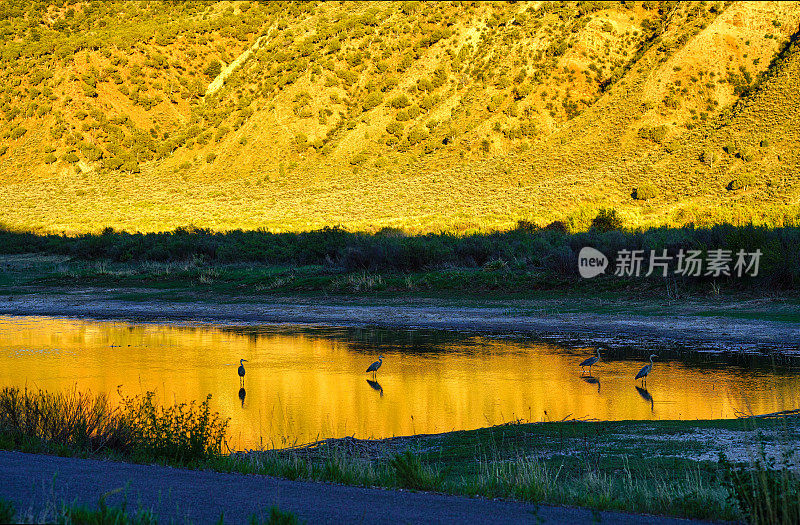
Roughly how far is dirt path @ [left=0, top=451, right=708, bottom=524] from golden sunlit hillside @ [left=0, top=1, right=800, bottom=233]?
136 feet

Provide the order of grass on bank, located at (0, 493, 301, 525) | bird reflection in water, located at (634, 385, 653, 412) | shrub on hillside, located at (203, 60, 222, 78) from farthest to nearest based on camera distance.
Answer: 1. shrub on hillside, located at (203, 60, 222, 78)
2. bird reflection in water, located at (634, 385, 653, 412)
3. grass on bank, located at (0, 493, 301, 525)

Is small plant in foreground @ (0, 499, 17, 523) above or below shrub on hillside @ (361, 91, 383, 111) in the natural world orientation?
below

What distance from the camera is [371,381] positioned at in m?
17.0

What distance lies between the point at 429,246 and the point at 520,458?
84.4 feet

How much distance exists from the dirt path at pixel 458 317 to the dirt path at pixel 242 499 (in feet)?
47.4

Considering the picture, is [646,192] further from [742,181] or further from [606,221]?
[606,221]

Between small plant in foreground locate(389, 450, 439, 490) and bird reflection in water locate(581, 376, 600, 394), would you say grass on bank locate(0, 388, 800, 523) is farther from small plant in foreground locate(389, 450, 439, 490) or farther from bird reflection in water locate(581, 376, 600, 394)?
bird reflection in water locate(581, 376, 600, 394)

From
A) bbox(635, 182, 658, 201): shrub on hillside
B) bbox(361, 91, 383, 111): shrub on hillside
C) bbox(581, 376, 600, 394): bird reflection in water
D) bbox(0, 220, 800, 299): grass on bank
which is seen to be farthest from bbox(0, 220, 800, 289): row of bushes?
bbox(361, 91, 383, 111): shrub on hillside

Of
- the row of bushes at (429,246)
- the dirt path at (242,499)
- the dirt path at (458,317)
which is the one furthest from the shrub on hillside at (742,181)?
the dirt path at (242,499)

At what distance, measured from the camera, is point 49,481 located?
24.5ft

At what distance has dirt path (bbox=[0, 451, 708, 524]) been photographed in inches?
259

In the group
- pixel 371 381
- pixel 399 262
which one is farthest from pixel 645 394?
pixel 399 262

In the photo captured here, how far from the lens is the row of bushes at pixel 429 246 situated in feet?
93.6

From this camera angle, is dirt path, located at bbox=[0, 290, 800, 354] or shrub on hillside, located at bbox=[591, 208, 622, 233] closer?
dirt path, located at bbox=[0, 290, 800, 354]
